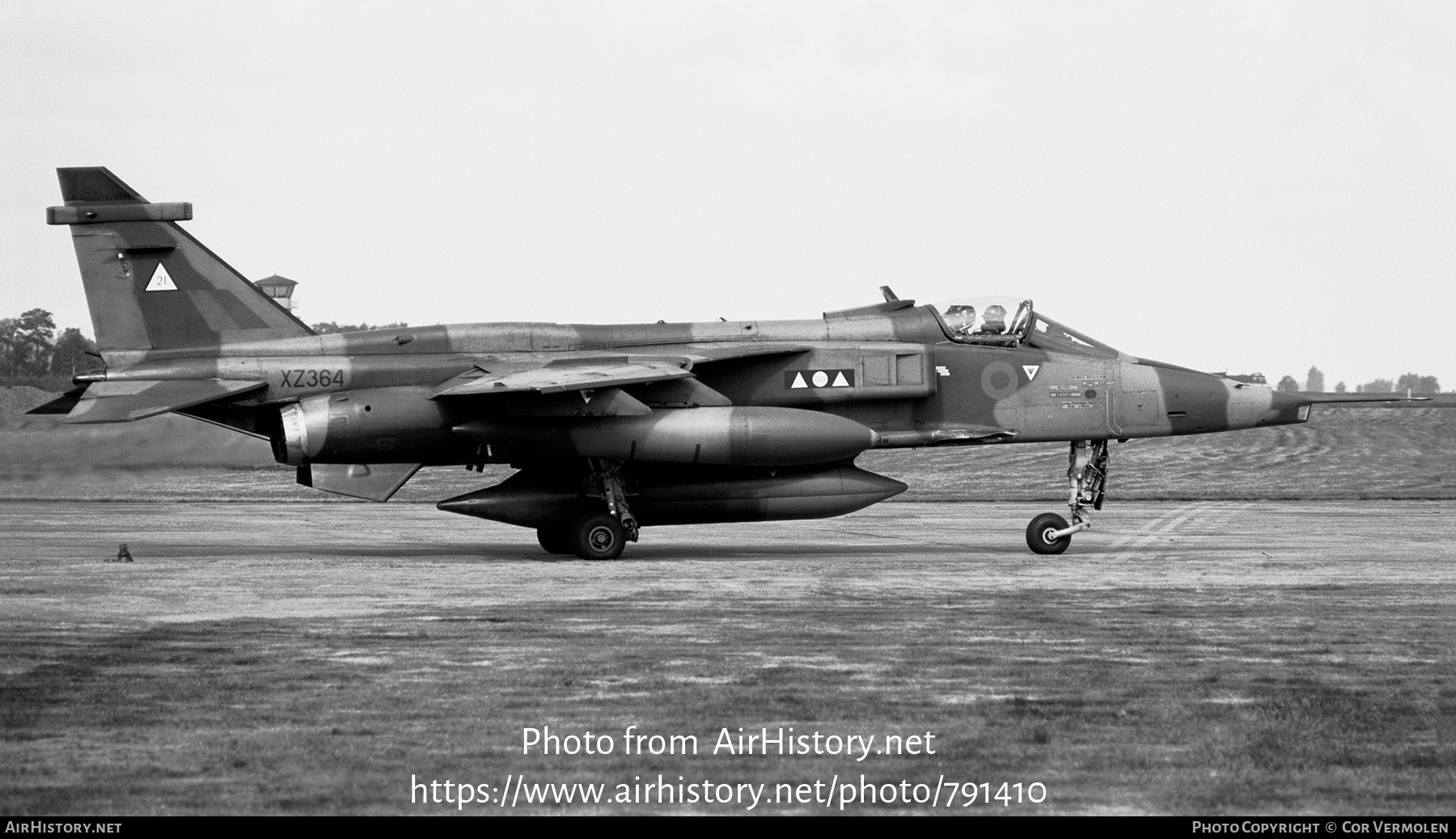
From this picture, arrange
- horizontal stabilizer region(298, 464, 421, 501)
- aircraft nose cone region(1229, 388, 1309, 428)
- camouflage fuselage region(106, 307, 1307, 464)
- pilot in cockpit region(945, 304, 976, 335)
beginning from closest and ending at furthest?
1. horizontal stabilizer region(298, 464, 421, 501)
2. camouflage fuselage region(106, 307, 1307, 464)
3. aircraft nose cone region(1229, 388, 1309, 428)
4. pilot in cockpit region(945, 304, 976, 335)

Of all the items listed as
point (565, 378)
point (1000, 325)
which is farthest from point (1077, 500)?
point (565, 378)

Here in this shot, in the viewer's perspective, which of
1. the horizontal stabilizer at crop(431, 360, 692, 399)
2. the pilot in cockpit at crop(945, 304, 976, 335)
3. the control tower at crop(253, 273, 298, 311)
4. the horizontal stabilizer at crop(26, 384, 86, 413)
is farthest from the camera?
the control tower at crop(253, 273, 298, 311)

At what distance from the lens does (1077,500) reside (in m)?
20.2

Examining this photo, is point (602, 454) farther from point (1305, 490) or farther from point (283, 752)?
point (1305, 490)

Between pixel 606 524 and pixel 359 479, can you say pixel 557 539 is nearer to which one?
pixel 606 524

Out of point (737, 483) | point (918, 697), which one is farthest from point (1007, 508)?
point (918, 697)

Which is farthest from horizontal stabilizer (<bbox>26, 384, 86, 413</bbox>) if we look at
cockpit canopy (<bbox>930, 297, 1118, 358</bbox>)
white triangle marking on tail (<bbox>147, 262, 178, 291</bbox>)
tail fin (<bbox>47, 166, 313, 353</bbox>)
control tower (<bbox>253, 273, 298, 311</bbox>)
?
control tower (<bbox>253, 273, 298, 311</bbox>)

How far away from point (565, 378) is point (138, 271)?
6084 mm

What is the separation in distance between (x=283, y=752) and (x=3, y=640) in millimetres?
4750

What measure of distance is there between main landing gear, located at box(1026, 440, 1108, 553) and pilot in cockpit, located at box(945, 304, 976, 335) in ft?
7.00

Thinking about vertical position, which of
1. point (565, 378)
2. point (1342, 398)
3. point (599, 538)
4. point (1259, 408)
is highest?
point (565, 378)

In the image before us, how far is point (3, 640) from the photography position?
11.2 metres

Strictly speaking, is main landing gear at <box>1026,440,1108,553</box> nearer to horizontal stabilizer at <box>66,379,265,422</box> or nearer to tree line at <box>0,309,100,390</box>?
horizontal stabilizer at <box>66,379,265,422</box>

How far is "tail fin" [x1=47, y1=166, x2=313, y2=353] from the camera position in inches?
774
